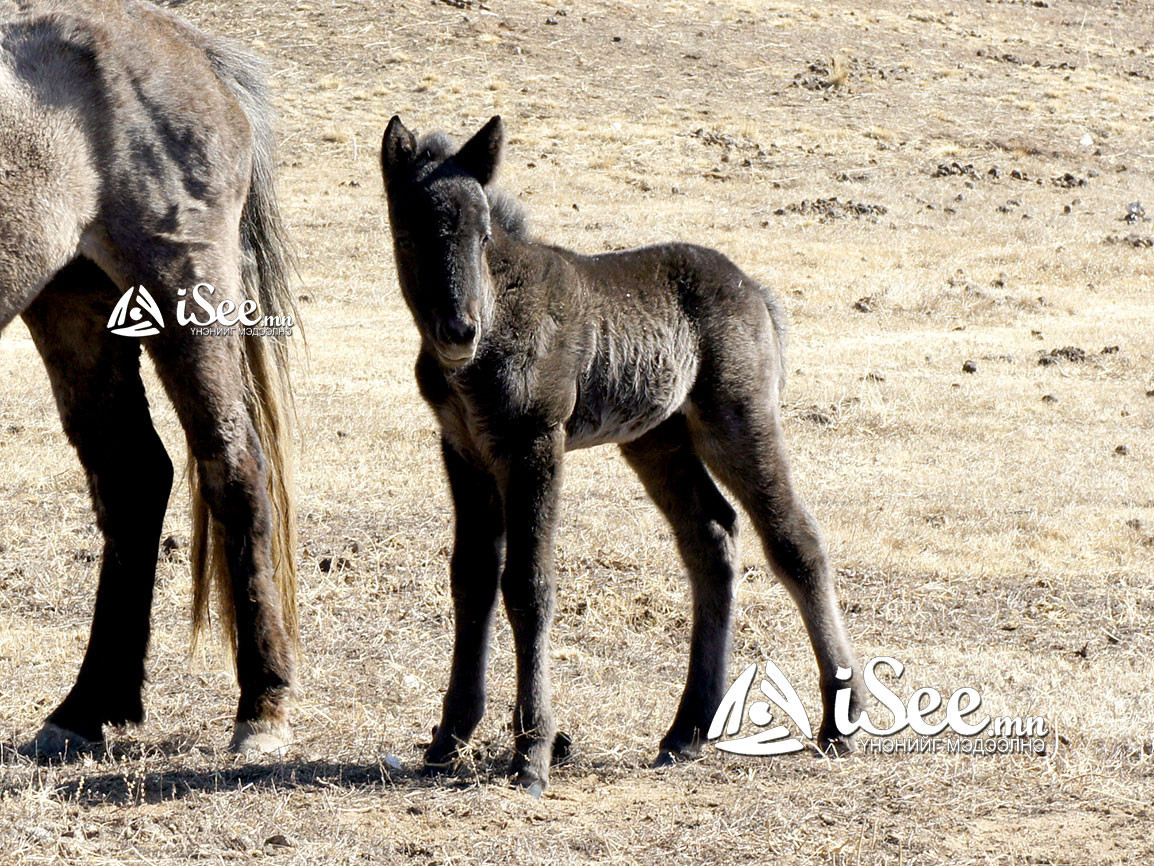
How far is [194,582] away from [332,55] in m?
20.7

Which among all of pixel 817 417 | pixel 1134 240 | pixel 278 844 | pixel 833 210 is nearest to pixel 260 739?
pixel 278 844

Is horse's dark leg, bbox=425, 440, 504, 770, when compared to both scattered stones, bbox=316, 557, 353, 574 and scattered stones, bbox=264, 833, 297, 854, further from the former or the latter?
scattered stones, bbox=316, 557, 353, 574

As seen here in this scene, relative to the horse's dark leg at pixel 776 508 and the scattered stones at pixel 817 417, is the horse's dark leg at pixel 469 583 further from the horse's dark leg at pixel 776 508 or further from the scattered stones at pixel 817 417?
the scattered stones at pixel 817 417

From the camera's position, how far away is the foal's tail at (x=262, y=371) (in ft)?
17.4

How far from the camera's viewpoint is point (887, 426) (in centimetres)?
1070

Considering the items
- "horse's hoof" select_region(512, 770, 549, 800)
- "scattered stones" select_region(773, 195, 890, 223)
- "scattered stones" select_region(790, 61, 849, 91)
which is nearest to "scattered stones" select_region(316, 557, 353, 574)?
"horse's hoof" select_region(512, 770, 549, 800)

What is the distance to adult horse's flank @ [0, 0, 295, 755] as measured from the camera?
182 inches

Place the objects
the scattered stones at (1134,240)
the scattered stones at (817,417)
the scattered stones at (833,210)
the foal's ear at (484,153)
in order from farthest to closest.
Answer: the scattered stones at (833,210), the scattered stones at (1134,240), the scattered stones at (817,417), the foal's ear at (484,153)

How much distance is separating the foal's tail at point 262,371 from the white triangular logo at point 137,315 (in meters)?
0.47

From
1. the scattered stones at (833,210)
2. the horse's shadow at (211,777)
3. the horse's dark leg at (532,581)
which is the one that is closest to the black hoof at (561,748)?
the horse's shadow at (211,777)

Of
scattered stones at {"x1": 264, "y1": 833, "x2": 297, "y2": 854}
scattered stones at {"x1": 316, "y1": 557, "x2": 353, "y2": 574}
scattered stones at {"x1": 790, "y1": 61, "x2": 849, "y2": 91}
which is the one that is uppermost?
scattered stones at {"x1": 790, "y1": 61, "x2": 849, "y2": 91}

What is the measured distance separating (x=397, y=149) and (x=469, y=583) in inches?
55.7

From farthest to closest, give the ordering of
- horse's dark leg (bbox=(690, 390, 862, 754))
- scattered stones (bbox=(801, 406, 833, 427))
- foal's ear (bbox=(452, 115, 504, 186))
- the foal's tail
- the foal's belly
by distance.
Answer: scattered stones (bbox=(801, 406, 833, 427)) → the foal's tail → horse's dark leg (bbox=(690, 390, 862, 754)) → the foal's belly → foal's ear (bbox=(452, 115, 504, 186))

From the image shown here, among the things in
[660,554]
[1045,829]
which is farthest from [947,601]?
[1045,829]
